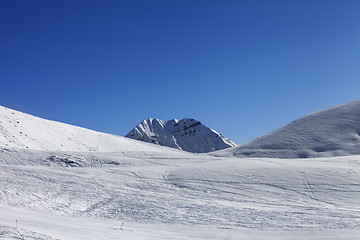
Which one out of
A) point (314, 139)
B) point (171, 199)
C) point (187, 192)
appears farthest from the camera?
point (314, 139)

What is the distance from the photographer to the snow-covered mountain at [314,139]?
2249 inches

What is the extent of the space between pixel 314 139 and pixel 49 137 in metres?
46.7

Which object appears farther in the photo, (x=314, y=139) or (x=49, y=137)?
(x=314, y=139)

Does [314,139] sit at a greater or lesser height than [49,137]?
lesser

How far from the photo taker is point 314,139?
6222 cm

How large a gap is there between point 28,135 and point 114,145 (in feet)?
46.7

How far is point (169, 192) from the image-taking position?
19.4 meters

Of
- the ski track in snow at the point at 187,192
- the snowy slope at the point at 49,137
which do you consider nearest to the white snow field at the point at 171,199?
the ski track in snow at the point at 187,192

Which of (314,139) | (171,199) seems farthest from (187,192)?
(314,139)

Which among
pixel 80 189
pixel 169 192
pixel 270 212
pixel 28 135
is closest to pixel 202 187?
pixel 169 192

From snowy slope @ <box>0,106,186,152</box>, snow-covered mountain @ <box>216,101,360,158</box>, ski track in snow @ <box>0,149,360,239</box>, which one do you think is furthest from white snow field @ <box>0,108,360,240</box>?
snow-covered mountain @ <box>216,101,360,158</box>

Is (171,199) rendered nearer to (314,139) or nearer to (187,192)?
(187,192)

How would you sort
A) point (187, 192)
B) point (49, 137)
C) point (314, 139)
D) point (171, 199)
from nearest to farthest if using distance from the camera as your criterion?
1. point (171, 199)
2. point (187, 192)
3. point (49, 137)
4. point (314, 139)

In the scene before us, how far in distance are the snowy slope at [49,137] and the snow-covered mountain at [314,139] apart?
67.2ft
